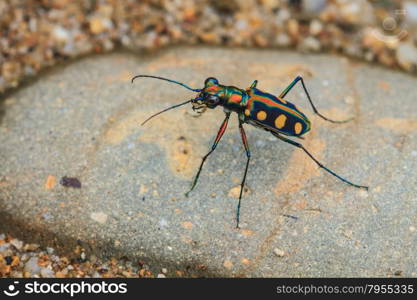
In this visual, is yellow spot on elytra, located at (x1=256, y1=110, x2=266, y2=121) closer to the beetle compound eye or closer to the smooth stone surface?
the beetle compound eye

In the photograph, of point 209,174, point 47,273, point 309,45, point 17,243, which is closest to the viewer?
point 47,273

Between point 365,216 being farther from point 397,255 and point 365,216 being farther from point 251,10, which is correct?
point 251,10

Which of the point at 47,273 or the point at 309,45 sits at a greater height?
the point at 309,45

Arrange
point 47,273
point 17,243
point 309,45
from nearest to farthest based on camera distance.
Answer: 1. point 47,273
2. point 17,243
3. point 309,45

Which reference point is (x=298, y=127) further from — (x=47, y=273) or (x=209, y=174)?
(x=47, y=273)

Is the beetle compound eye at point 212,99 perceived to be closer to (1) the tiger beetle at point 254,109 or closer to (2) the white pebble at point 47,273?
(1) the tiger beetle at point 254,109

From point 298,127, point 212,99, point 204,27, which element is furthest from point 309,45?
point 212,99

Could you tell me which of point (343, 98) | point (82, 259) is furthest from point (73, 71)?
point (343, 98)
